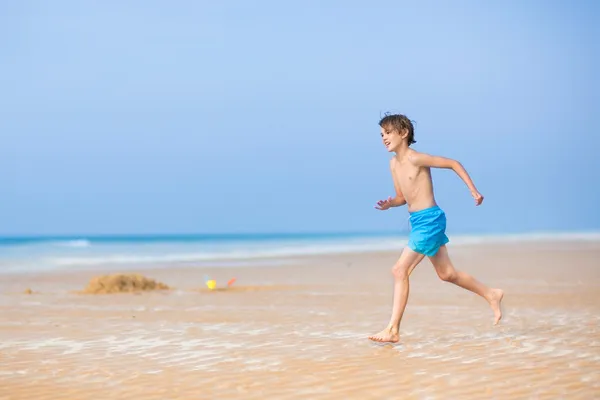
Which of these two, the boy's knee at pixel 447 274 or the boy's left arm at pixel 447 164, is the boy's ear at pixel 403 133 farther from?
the boy's knee at pixel 447 274

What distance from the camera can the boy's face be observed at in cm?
644

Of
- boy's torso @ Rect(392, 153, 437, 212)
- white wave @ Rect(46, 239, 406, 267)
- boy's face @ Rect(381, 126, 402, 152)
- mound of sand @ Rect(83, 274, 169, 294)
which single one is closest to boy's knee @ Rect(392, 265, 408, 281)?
boy's torso @ Rect(392, 153, 437, 212)

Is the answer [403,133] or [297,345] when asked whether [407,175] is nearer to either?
[403,133]

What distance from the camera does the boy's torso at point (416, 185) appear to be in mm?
6371

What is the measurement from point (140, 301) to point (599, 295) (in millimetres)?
5477

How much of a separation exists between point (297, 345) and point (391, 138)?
1752mm

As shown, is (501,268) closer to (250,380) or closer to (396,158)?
(396,158)

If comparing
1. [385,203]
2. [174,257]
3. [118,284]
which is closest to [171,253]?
[174,257]

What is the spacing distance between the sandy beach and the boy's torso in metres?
1.03

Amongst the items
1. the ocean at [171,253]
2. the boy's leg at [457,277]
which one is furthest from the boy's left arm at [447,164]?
the ocean at [171,253]

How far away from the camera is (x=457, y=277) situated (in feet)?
21.6

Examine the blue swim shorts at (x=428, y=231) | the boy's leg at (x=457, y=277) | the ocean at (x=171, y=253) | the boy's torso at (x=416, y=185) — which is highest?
the boy's torso at (x=416, y=185)

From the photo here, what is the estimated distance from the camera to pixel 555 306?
8.70 m

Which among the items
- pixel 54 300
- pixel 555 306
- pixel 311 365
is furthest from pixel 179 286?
pixel 311 365
